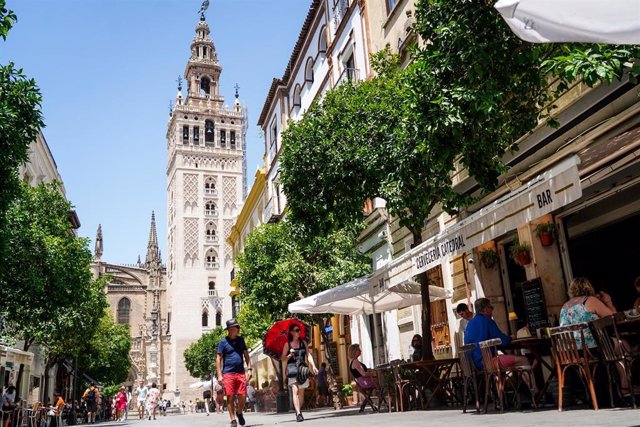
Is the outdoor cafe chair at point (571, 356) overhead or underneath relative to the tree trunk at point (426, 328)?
underneath

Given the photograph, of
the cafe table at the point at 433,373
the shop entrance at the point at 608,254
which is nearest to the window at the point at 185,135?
the shop entrance at the point at 608,254

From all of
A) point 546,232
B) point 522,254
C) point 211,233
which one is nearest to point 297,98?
point 522,254

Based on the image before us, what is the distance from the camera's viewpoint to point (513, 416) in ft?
19.3

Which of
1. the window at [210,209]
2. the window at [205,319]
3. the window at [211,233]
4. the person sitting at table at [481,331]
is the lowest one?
the person sitting at table at [481,331]

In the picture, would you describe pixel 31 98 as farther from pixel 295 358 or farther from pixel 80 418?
pixel 80 418

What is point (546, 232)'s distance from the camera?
9.47 metres

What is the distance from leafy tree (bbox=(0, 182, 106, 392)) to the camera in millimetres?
17422

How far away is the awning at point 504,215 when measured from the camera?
18.1 feet

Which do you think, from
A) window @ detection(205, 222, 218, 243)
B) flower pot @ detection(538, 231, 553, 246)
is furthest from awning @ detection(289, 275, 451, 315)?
window @ detection(205, 222, 218, 243)

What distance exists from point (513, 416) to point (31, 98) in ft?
31.7

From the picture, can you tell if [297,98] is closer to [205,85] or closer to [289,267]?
[289,267]

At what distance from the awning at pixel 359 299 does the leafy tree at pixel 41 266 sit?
9.51m

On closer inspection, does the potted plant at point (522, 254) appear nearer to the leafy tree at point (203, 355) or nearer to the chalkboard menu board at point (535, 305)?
the chalkboard menu board at point (535, 305)

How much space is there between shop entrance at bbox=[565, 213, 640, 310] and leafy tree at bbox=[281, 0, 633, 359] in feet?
7.36
